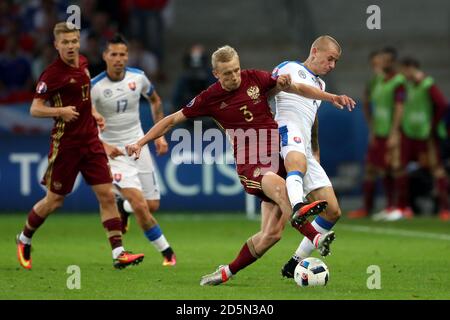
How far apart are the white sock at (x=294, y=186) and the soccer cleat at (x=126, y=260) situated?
2058mm

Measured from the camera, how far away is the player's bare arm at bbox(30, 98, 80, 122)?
11320 mm

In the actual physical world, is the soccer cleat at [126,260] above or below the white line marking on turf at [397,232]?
above

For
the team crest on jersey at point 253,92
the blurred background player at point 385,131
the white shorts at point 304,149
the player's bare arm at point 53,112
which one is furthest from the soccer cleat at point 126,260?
the blurred background player at point 385,131

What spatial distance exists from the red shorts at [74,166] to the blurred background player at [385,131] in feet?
26.2

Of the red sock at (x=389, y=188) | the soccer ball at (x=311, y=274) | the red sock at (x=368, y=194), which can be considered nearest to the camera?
the soccer ball at (x=311, y=274)

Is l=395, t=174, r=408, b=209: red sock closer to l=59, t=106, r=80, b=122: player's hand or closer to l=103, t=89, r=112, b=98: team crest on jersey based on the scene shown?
l=103, t=89, r=112, b=98: team crest on jersey

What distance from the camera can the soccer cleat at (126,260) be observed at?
11648mm

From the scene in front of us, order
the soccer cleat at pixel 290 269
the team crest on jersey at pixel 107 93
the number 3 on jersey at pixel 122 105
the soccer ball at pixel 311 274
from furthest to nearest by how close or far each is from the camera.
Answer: the number 3 on jersey at pixel 122 105, the team crest on jersey at pixel 107 93, the soccer cleat at pixel 290 269, the soccer ball at pixel 311 274

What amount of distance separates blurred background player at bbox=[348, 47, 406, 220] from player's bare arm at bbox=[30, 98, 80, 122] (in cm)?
850

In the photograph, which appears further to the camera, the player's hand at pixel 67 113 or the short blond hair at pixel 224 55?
the player's hand at pixel 67 113

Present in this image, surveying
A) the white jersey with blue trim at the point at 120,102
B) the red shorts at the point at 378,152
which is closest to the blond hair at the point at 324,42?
the white jersey with blue trim at the point at 120,102

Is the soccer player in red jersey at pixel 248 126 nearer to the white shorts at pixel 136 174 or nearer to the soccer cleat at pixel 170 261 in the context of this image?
the soccer cleat at pixel 170 261

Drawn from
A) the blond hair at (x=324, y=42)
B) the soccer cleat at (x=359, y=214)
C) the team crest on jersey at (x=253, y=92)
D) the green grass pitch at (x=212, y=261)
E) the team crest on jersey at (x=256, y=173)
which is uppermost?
the blond hair at (x=324, y=42)
